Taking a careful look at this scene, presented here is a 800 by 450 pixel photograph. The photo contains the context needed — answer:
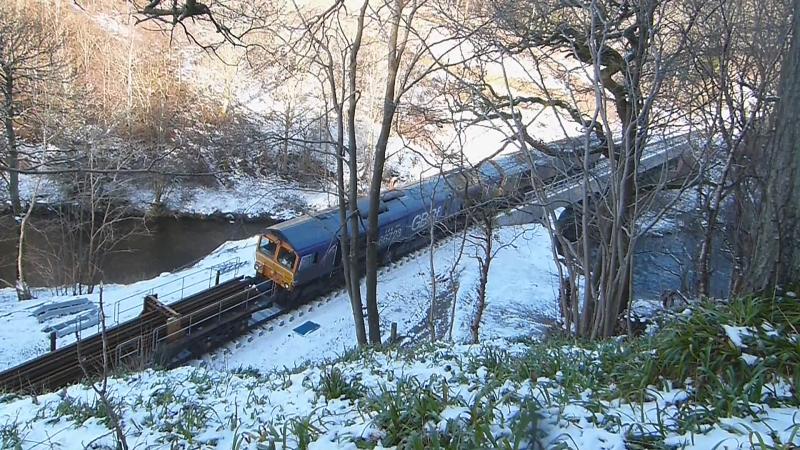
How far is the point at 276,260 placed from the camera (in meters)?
14.2

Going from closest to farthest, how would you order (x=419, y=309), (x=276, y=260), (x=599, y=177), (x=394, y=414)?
(x=394, y=414), (x=599, y=177), (x=276, y=260), (x=419, y=309)

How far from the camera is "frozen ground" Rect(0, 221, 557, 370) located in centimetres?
1241

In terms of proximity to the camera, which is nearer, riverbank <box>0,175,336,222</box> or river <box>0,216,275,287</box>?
river <box>0,216,275,287</box>

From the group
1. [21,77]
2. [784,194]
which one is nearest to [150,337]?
[21,77]

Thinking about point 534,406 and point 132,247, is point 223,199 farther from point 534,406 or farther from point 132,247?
point 534,406

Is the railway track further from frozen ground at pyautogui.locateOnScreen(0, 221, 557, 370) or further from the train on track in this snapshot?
frozen ground at pyautogui.locateOnScreen(0, 221, 557, 370)

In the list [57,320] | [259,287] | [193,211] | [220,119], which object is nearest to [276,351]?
[259,287]

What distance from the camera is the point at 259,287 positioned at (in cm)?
1449

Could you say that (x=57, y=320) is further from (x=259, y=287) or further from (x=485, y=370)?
(x=485, y=370)

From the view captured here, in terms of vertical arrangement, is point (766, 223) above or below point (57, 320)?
above

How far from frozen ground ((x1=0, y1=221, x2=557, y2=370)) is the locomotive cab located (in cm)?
102

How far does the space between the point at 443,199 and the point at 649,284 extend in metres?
6.75

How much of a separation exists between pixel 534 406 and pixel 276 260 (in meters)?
11.8

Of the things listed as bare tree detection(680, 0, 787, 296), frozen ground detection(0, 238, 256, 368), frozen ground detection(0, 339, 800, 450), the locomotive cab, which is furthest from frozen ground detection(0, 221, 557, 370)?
frozen ground detection(0, 339, 800, 450)
